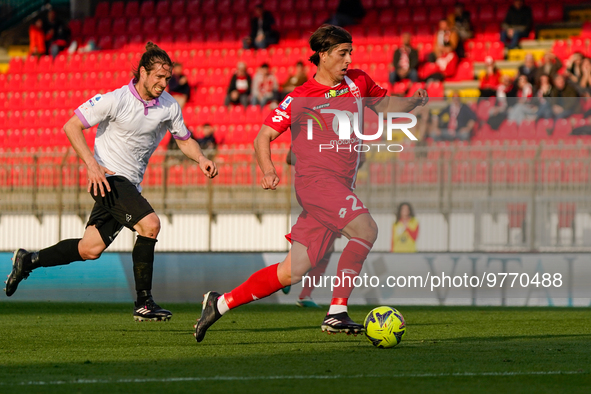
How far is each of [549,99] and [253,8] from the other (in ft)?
32.9

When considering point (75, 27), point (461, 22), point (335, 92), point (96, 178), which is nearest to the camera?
point (335, 92)

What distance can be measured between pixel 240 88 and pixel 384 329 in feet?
42.5

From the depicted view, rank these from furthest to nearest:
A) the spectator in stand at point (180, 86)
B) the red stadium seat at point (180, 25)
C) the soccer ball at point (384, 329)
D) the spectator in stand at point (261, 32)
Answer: the red stadium seat at point (180, 25)
the spectator in stand at point (261, 32)
the spectator in stand at point (180, 86)
the soccer ball at point (384, 329)

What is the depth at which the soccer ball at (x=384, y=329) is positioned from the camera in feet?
17.0

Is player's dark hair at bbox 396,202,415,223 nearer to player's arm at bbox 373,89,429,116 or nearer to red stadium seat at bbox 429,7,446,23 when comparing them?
player's arm at bbox 373,89,429,116

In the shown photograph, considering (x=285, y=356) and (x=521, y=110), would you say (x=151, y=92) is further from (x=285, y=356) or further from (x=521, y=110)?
(x=521, y=110)

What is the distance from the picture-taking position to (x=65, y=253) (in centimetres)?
692

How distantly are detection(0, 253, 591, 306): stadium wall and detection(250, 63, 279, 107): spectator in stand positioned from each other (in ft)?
24.3

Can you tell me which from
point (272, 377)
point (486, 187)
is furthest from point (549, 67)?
point (272, 377)

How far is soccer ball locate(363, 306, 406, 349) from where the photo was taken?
5.19m

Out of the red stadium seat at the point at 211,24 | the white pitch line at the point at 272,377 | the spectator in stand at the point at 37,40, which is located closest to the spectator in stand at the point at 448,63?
the red stadium seat at the point at 211,24

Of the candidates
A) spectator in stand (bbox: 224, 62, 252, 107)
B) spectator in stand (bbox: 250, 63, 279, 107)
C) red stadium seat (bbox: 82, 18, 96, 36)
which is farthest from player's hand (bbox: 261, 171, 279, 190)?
red stadium seat (bbox: 82, 18, 96, 36)

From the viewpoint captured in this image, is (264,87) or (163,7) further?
(163,7)

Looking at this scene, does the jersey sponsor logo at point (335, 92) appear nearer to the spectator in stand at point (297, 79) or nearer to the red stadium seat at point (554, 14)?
the spectator in stand at point (297, 79)
